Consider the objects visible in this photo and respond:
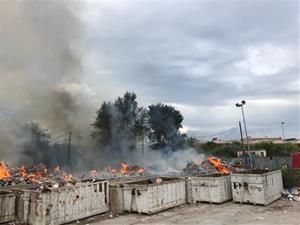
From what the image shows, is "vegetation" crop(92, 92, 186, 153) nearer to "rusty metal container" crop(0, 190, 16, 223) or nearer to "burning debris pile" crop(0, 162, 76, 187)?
"burning debris pile" crop(0, 162, 76, 187)

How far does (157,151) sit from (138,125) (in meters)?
6.12

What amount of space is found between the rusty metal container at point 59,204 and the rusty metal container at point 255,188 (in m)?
6.63

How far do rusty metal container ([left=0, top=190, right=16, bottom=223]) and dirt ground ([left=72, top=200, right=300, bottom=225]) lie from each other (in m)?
2.76

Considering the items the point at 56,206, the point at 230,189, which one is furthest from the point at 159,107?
the point at 56,206

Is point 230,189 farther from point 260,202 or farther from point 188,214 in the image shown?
point 188,214

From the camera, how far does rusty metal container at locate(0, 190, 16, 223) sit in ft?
36.4

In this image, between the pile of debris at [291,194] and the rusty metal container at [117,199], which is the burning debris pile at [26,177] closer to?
the rusty metal container at [117,199]

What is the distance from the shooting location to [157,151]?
52.9 metres

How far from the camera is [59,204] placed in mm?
10758

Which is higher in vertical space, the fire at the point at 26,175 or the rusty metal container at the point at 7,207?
the fire at the point at 26,175

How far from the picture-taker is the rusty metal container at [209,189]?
46.0 ft

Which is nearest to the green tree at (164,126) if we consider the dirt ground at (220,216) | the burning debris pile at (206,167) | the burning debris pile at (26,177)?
the burning debris pile at (206,167)

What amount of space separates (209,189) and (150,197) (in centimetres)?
357

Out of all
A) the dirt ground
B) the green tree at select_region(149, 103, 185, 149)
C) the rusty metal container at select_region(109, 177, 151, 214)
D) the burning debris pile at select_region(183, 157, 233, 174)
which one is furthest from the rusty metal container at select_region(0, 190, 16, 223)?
the green tree at select_region(149, 103, 185, 149)
